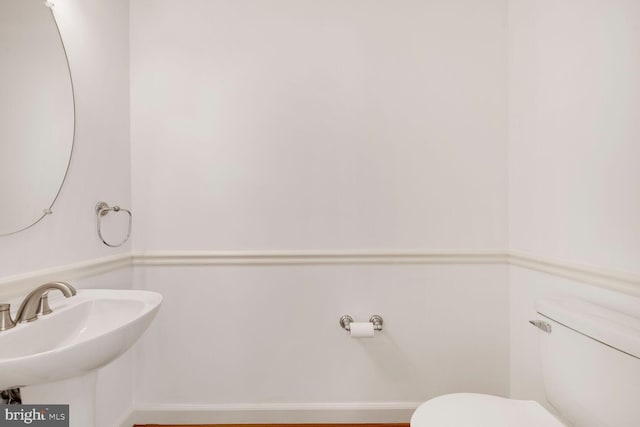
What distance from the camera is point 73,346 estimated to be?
2.54 ft

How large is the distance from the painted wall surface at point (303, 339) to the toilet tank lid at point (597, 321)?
51 centimetres

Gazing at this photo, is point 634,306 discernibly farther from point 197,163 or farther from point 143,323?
point 197,163

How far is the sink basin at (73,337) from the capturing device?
2.42ft

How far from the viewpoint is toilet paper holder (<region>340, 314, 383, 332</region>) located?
160 centimetres

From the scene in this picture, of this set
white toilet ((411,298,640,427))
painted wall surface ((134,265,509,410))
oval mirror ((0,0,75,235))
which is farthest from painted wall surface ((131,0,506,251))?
white toilet ((411,298,640,427))

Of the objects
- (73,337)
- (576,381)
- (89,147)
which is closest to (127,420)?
(73,337)

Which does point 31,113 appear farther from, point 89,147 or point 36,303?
point 36,303

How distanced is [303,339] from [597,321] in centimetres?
116

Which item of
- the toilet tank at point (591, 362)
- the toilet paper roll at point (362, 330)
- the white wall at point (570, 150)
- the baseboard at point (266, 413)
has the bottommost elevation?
the baseboard at point (266, 413)

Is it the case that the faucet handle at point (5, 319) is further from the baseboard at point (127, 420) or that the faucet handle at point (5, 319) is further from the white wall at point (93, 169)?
the baseboard at point (127, 420)

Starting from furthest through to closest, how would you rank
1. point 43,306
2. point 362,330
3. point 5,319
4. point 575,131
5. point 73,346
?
point 362,330 < point 575,131 < point 43,306 < point 5,319 < point 73,346

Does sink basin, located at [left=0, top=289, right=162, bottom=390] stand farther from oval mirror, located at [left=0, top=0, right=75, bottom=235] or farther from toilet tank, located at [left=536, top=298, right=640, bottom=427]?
toilet tank, located at [left=536, top=298, right=640, bottom=427]

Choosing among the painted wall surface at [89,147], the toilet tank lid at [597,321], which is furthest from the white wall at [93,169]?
the toilet tank lid at [597,321]

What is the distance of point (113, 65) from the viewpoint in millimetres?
1552
